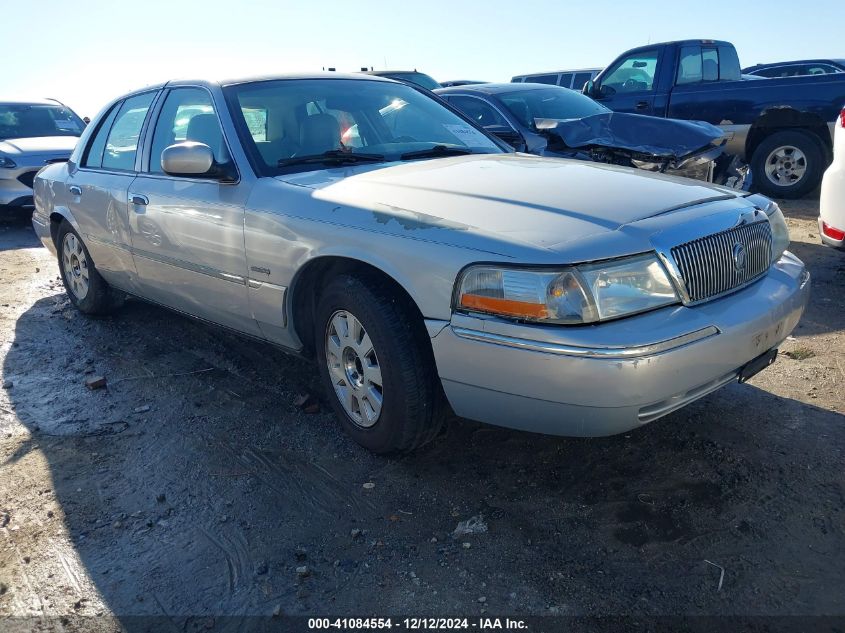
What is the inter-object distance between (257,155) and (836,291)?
14.1ft

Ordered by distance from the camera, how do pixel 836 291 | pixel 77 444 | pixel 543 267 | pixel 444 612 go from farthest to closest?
pixel 836 291
pixel 77 444
pixel 543 267
pixel 444 612

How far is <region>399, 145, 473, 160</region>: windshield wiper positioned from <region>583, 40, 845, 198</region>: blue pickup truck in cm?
510

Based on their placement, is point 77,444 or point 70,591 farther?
point 77,444

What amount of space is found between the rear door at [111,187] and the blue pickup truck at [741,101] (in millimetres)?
6217

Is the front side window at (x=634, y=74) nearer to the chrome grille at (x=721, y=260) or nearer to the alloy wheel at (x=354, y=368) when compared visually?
the chrome grille at (x=721, y=260)

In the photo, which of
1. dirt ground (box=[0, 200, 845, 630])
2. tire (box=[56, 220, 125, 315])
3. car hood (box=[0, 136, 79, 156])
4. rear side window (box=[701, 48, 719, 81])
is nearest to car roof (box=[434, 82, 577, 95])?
rear side window (box=[701, 48, 719, 81])

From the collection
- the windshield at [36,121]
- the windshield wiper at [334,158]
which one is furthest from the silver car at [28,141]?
the windshield wiper at [334,158]

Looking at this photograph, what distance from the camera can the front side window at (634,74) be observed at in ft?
30.8

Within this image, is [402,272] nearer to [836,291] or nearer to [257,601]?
[257,601]

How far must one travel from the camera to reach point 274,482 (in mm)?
3119

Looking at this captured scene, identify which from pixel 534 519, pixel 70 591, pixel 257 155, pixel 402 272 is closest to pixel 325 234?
pixel 402 272

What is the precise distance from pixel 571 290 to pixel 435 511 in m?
1.06

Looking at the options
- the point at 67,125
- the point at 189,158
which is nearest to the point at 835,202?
the point at 189,158

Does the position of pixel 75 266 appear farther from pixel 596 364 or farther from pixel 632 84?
pixel 632 84
